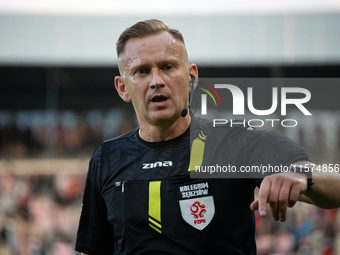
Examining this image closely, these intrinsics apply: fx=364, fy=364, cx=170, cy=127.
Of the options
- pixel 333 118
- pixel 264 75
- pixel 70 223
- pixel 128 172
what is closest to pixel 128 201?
pixel 128 172

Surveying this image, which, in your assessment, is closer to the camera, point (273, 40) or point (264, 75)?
point (273, 40)

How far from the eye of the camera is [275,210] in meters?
1.24

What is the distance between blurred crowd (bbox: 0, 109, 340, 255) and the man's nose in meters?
6.21

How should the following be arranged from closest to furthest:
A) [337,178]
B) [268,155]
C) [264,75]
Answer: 1. [337,178]
2. [268,155]
3. [264,75]

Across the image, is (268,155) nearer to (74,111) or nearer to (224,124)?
(224,124)

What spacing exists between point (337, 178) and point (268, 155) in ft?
0.98

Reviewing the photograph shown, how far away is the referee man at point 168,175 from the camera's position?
1683mm

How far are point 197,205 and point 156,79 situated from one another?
70 centimetres

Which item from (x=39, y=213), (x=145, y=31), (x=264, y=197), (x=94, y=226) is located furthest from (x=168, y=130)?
(x=39, y=213)

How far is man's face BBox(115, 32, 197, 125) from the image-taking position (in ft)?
6.53

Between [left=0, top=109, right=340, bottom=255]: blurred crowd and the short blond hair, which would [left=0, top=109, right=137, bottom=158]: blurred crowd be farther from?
the short blond hair

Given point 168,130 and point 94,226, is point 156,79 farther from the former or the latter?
point 94,226

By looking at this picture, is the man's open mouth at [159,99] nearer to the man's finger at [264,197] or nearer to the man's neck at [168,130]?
the man's neck at [168,130]

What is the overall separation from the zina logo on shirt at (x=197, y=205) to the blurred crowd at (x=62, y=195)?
6.09 metres
